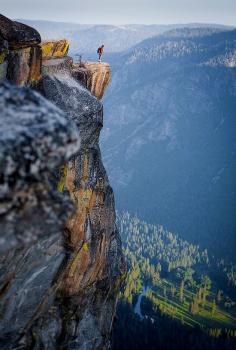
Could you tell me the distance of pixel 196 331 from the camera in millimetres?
159875

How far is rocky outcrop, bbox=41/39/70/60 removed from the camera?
27.8 meters

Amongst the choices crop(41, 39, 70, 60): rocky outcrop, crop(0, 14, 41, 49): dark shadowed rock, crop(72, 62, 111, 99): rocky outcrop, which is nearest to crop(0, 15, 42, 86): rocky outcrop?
crop(0, 14, 41, 49): dark shadowed rock

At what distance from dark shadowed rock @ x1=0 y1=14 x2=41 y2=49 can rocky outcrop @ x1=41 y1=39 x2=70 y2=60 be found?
6.30 meters

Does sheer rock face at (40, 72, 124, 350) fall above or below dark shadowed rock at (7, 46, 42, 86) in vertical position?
below

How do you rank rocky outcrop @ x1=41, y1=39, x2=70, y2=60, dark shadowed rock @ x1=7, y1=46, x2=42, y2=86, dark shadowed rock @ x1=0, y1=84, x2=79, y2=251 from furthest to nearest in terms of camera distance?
rocky outcrop @ x1=41, y1=39, x2=70, y2=60
dark shadowed rock @ x1=7, y1=46, x2=42, y2=86
dark shadowed rock @ x1=0, y1=84, x2=79, y2=251

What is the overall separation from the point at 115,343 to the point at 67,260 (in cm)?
11839

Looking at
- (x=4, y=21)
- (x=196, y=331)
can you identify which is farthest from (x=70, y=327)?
(x=196, y=331)

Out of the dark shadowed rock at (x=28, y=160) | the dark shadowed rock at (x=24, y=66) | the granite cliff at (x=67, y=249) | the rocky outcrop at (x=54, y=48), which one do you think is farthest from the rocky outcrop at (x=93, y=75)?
the dark shadowed rock at (x=28, y=160)

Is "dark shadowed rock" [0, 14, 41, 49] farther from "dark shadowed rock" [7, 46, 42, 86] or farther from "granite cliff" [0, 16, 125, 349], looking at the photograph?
"dark shadowed rock" [7, 46, 42, 86]

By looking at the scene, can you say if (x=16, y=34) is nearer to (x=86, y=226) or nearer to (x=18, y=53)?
(x=18, y=53)

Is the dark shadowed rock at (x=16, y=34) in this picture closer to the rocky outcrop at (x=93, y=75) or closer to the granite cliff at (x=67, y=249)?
the granite cliff at (x=67, y=249)

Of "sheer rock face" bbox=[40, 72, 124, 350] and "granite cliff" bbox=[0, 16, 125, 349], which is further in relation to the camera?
"sheer rock face" bbox=[40, 72, 124, 350]

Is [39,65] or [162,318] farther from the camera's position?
[162,318]

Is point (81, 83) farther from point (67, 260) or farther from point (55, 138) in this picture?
point (55, 138)
